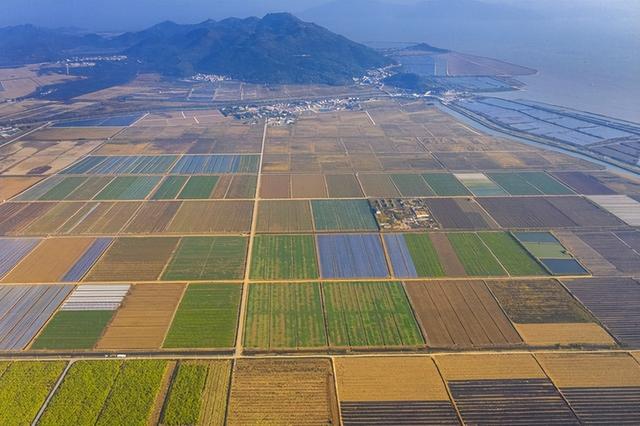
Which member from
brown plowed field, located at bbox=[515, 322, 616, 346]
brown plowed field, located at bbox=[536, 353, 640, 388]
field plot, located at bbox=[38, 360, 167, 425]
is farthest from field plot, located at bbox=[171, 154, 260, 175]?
brown plowed field, located at bbox=[536, 353, 640, 388]

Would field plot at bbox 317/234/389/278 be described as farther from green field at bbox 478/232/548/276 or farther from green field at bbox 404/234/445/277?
green field at bbox 478/232/548/276

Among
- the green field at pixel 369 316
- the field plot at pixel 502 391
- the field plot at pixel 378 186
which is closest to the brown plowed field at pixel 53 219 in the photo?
the green field at pixel 369 316

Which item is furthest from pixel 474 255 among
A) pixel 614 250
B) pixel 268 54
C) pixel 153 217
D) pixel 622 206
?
pixel 268 54

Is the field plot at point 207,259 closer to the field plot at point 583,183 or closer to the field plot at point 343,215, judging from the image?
the field plot at point 343,215

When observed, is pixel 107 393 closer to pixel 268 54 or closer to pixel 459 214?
pixel 459 214

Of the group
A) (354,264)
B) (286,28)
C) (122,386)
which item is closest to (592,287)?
(354,264)

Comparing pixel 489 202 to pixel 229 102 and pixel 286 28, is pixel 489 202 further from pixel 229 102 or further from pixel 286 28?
pixel 286 28

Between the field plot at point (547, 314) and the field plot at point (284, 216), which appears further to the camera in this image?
the field plot at point (284, 216)
